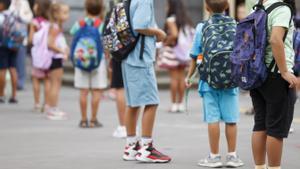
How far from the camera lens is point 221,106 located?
787cm

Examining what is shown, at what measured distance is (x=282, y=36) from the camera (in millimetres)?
6348

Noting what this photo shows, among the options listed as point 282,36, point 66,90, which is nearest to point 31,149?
point 282,36

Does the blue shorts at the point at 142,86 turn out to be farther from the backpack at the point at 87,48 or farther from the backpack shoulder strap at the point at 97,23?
the backpack shoulder strap at the point at 97,23

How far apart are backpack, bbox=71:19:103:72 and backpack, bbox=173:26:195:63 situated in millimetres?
2570

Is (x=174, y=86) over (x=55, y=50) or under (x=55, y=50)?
under

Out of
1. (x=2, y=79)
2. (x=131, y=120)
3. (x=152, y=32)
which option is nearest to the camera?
(x=152, y=32)

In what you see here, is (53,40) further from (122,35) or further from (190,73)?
(190,73)

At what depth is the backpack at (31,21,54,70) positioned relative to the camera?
12.3 meters

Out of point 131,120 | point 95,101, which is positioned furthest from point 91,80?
point 131,120

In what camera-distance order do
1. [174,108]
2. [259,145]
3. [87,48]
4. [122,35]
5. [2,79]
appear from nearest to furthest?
[259,145] → [122,35] → [87,48] → [174,108] → [2,79]

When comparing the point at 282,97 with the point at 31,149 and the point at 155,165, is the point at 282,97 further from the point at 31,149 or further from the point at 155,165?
the point at 31,149

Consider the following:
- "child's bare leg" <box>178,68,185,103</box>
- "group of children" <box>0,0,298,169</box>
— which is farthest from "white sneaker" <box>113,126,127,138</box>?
"child's bare leg" <box>178,68,185,103</box>

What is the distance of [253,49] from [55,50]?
609 cm

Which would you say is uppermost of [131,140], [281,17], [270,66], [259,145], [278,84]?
[281,17]
